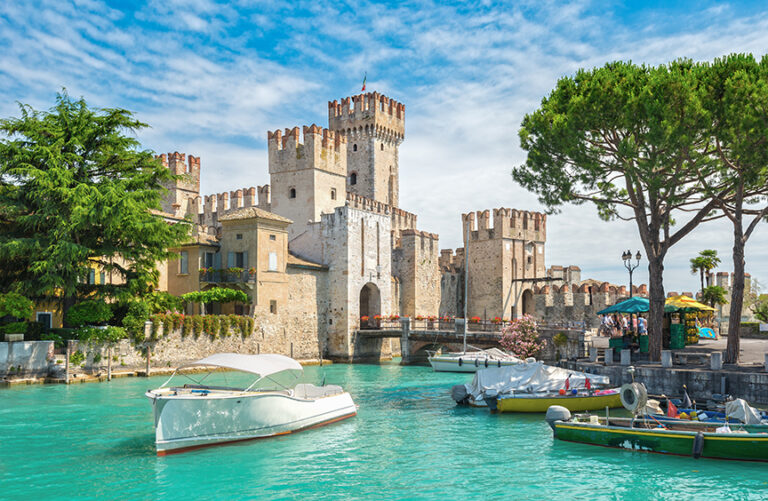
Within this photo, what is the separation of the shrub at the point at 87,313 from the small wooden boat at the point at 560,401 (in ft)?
55.8

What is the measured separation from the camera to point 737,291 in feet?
67.6

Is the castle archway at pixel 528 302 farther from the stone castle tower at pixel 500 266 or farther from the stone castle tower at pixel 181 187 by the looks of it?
the stone castle tower at pixel 181 187

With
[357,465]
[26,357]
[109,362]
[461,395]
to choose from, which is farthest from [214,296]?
[357,465]

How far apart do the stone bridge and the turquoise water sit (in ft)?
47.5

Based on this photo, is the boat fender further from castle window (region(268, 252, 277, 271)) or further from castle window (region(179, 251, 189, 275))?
castle window (region(179, 251, 189, 275))

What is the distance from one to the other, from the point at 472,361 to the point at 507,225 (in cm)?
1844

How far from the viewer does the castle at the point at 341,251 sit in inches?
1422

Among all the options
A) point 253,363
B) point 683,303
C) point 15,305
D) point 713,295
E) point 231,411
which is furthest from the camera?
point 713,295

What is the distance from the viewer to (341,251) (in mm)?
39531

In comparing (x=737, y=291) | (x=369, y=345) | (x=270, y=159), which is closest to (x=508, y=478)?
(x=737, y=291)

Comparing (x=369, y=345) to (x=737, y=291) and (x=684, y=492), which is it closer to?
(x=737, y=291)

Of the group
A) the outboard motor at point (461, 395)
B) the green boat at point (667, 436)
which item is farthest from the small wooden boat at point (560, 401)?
the green boat at point (667, 436)

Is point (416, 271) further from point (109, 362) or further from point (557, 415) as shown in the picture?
point (557, 415)

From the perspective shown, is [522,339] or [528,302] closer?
[522,339]
